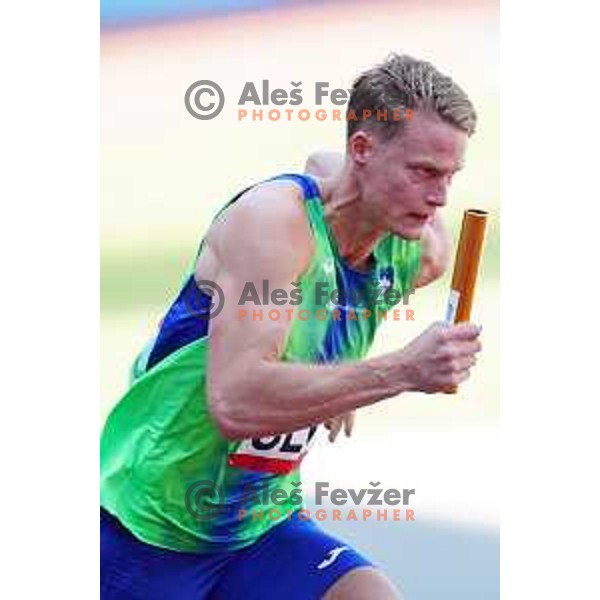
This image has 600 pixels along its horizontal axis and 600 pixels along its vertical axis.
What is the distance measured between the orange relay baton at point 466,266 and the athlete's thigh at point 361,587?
0.38 metres

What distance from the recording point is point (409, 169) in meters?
3.16

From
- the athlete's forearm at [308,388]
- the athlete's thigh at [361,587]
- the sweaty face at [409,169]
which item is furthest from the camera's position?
the athlete's thigh at [361,587]

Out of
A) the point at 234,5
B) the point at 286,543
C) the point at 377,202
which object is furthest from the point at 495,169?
the point at 286,543

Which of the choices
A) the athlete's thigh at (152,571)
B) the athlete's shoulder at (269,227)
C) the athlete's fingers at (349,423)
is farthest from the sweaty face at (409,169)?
the athlete's thigh at (152,571)

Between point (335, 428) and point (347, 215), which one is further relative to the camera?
point (335, 428)

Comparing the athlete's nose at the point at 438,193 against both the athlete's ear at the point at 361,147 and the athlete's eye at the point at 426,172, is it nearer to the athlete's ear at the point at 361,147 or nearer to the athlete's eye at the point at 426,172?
the athlete's eye at the point at 426,172

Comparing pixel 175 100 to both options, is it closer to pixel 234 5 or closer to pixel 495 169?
pixel 234 5

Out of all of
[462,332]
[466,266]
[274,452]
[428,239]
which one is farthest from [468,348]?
[274,452]

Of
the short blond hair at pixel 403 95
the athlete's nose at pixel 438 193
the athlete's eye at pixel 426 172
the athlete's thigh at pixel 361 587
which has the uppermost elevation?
the short blond hair at pixel 403 95

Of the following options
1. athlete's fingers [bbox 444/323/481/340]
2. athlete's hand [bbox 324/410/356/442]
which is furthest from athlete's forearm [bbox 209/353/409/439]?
athlete's hand [bbox 324/410/356/442]

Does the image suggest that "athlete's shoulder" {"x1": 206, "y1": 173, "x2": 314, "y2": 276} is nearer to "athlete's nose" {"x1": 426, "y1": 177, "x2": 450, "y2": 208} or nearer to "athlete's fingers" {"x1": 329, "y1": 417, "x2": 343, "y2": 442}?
Answer: "athlete's nose" {"x1": 426, "y1": 177, "x2": 450, "y2": 208}

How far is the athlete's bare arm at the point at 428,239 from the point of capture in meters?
3.29

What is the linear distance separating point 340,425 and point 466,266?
1.26 feet

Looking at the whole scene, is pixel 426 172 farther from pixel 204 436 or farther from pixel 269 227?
pixel 204 436
